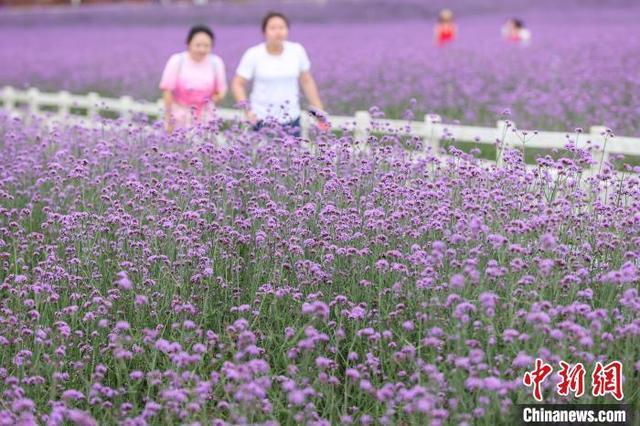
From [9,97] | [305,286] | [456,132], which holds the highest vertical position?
[456,132]

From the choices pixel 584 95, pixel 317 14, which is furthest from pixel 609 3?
pixel 584 95

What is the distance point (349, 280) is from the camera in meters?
4.97

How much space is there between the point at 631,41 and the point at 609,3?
1624cm

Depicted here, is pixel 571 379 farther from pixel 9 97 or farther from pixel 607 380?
pixel 9 97

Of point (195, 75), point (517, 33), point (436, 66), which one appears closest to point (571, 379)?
point (195, 75)

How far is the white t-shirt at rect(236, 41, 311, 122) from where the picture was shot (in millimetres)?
8344

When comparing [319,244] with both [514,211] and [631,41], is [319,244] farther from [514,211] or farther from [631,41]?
[631,41]

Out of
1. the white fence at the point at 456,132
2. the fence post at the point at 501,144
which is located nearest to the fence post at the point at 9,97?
the white fence at the point at 456,132
